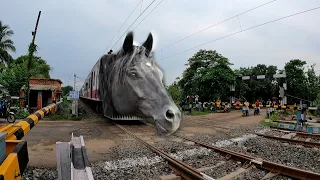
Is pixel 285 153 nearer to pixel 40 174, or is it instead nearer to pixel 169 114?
pixel 40 174

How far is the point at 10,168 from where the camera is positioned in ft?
6.24

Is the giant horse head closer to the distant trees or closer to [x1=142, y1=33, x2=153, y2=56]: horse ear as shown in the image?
[x1=142, y1=33, x2=153, y2=56]: horse ear

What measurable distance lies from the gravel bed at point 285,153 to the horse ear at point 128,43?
216 inches

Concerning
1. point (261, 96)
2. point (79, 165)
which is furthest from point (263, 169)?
point (261, 96)

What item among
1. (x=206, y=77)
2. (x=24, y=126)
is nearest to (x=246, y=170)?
(x=24, y=126)

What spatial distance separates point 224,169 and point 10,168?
180 inches

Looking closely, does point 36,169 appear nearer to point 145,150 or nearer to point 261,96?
point 145,150

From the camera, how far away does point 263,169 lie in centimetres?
554

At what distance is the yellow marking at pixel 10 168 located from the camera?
5.79 ft

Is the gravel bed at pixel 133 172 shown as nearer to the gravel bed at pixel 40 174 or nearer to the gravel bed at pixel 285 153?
the gravel bed at pixel 40 174

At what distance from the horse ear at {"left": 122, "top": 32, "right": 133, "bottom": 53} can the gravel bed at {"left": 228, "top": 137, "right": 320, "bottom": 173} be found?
548cm

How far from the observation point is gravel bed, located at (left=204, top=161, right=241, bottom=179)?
516cm

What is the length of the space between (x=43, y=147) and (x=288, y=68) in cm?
4408

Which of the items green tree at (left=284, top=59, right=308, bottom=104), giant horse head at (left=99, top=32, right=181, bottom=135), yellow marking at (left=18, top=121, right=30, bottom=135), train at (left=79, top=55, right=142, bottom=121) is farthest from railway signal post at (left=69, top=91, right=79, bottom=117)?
green tree at (left=284, top=59, right=308, bottom=104)
